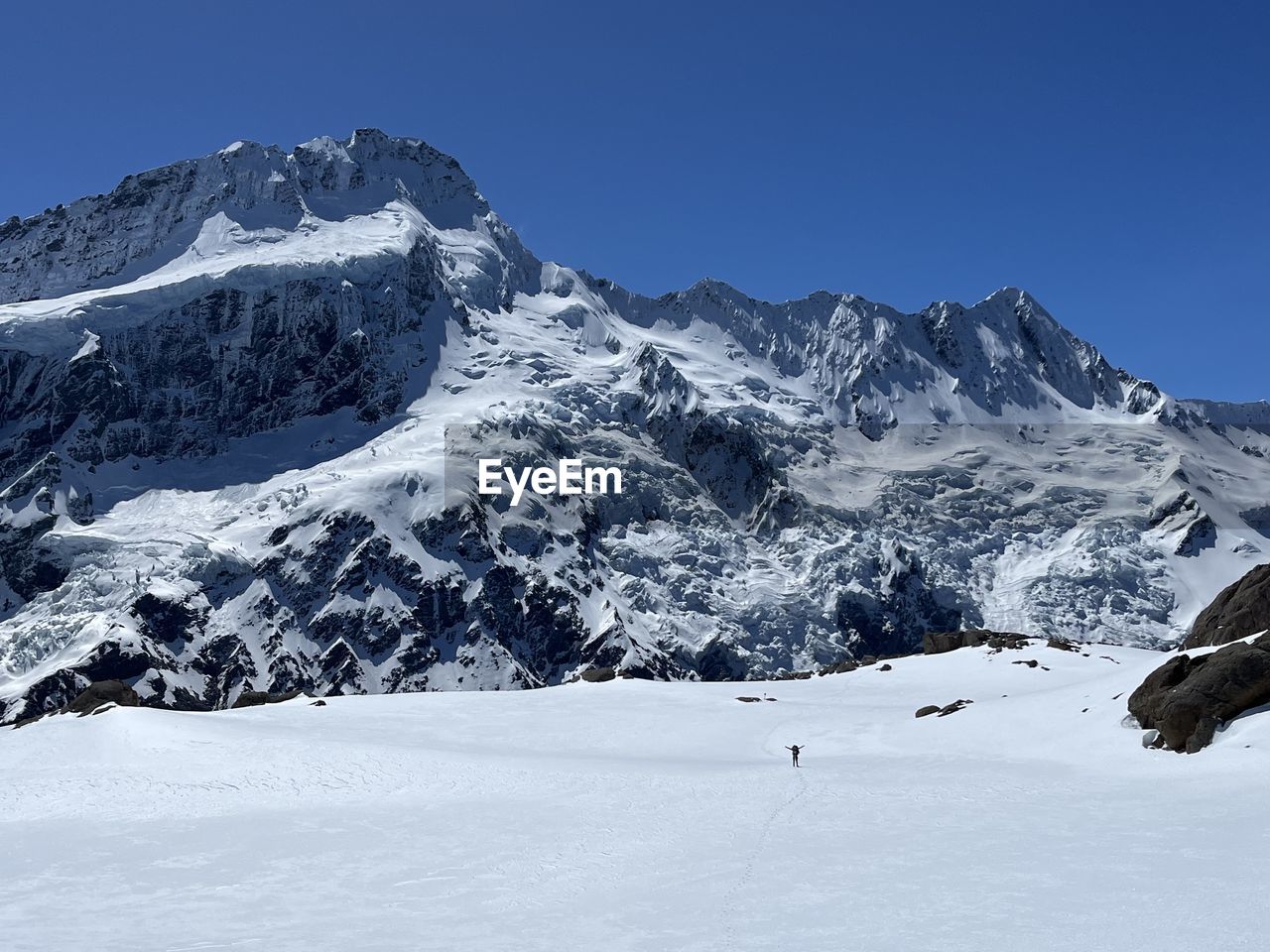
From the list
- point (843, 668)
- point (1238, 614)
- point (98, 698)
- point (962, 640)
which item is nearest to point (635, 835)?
point (1238, 614)

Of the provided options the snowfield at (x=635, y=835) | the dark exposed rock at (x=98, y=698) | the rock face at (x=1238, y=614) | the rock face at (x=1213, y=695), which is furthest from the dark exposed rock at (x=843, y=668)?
the dark exposed rock at (x=98, y=698)

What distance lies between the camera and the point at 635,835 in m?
38.2

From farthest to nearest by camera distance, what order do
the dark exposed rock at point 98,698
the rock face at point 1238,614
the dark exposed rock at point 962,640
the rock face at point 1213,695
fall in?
1. the dark exposed rock at point 962,640
2. the dark exposed rock at point 98,698
3. the rock face at point 1238,614
4. the rock face at point 1213,695

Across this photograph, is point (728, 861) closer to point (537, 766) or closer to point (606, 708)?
point (537, 766)

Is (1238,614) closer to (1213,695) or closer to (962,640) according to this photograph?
(1213,695)

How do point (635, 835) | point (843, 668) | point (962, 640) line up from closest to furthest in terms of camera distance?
point (635, 835), point (843, 668), point (962, 640)

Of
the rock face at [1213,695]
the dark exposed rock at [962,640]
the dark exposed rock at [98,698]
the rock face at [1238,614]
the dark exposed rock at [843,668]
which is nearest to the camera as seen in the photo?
the rock face at [1213,695]

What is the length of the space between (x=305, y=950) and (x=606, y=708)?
51.7 metres

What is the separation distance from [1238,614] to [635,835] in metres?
43.9

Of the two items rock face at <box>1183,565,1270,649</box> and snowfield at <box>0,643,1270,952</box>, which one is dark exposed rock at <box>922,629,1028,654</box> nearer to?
rock face at <box>1183,565,1270,649</box>

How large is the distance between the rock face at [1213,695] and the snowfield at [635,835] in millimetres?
1133

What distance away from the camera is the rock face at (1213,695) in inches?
1732

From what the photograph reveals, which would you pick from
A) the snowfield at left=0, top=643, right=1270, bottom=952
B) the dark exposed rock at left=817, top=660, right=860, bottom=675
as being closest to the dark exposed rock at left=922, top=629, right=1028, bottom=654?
the dark exposed rock at left=817, top=660, right=860, bottom=675

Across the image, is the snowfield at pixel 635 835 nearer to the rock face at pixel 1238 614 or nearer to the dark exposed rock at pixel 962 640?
the rock face at pixel 1238 614
